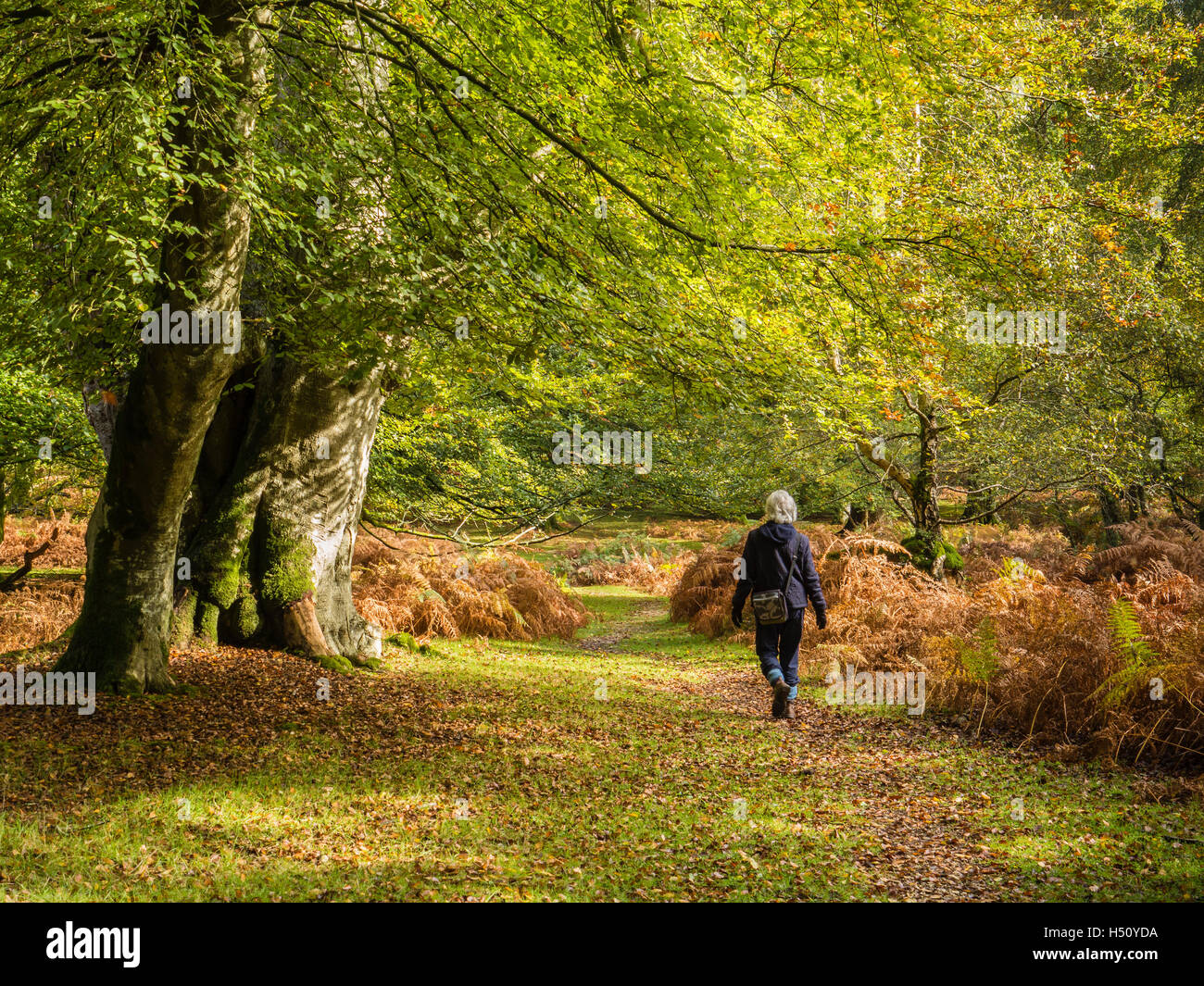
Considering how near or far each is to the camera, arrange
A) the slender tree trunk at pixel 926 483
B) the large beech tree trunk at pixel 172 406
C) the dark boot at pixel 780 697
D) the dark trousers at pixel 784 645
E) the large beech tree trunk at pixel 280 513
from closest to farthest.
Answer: the large beech tree trunk at pixel 172 406 < the dark boot at pixel 780 697 < the dark trousers at pixel 784 645 < the large beech tree trunk at pixel 280 513 < the slender tree trunk at pixel 926 483

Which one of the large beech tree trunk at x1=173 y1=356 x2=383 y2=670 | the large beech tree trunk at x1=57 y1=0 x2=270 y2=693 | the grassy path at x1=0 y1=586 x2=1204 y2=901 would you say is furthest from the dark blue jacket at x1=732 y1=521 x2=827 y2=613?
the large beech tree trunk at x1=57 y1=0 x2=270 y2=693

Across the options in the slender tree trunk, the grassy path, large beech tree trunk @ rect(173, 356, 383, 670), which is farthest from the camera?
the slender tree trunk

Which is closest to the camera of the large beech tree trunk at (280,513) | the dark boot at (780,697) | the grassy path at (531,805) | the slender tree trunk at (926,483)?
the grassy path at (531,805)

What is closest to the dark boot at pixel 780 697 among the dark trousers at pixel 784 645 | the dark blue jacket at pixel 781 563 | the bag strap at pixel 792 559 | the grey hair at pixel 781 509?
the dark trousers at pixel 784 645

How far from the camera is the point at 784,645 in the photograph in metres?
8.43

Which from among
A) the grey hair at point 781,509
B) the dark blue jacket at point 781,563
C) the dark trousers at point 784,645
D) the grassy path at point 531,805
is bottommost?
the grassy path at point 531,805

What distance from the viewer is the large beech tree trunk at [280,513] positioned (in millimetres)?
8531

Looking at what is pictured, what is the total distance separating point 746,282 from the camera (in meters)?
7.86

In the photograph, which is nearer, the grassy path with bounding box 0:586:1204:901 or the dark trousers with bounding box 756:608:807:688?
the grassy path with bounding box 0:586:1204:901

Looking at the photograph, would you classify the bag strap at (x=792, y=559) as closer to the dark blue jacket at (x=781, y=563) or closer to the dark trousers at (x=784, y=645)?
the dark blue jacket at (x=781, y=563)

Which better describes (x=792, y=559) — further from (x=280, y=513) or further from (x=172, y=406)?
(x=172, y=406)

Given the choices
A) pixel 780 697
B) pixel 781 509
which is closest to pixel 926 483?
pixel 781 509

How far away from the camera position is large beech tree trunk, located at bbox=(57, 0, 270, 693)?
18.2ft

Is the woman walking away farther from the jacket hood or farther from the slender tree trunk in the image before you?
the slender tree trunk
